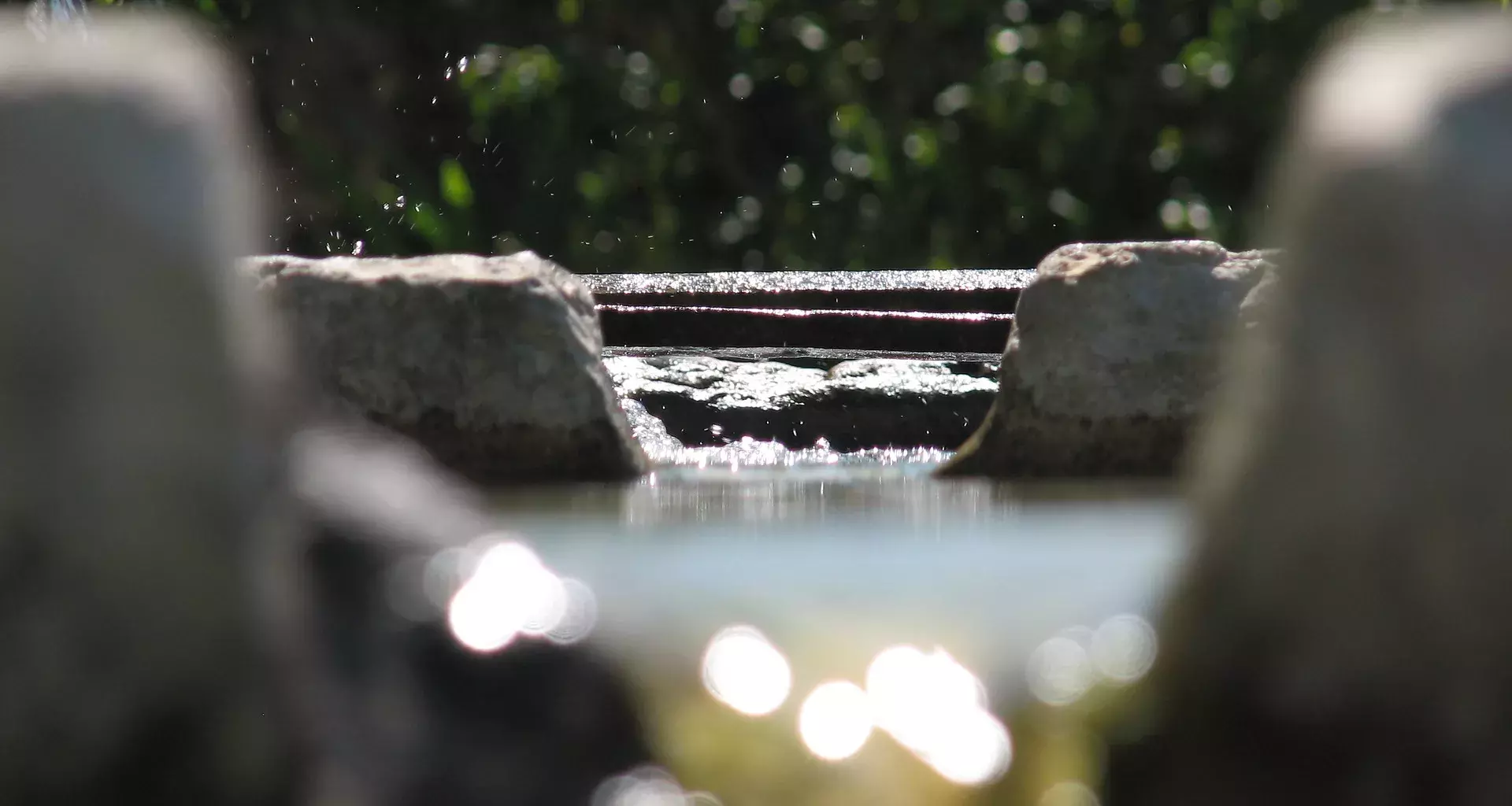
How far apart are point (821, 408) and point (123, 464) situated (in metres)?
2.98

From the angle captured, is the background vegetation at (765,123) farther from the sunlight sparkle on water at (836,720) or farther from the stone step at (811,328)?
the sunlight sparkle on water at (836,720)

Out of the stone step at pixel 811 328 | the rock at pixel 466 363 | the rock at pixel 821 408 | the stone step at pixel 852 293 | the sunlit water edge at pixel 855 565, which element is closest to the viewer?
the sunlit water edge at pixel 855 565

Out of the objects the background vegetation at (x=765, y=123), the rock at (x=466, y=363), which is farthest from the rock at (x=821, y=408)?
the background vegetation at (x=765, y=123)

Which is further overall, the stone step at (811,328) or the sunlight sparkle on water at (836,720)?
the stone step at (811,328)

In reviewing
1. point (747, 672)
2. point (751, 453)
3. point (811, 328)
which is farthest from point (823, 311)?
point (747, 672)

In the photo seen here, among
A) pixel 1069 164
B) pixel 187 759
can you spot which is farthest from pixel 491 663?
pixel 1069 164

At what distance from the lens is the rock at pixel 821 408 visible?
4277 mm

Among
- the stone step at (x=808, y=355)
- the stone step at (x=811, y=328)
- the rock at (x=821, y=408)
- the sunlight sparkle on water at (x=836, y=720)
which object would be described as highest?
the stone step at (x=811, y=328)

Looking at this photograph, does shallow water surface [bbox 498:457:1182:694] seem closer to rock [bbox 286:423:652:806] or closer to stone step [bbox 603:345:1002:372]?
rock [bbox 286:423:652:806]

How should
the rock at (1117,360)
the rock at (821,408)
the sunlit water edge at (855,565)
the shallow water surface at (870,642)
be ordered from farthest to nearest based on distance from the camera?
1. the rock at (821,408)
2. the rock at (1117,360)
3. the sunlit water edge at (855,565)
4. the shallow water surface at (870,642)

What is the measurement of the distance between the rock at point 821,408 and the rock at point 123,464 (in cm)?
288

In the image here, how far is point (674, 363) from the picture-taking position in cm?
446

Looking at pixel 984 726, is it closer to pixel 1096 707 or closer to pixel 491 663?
pixel 1096 707

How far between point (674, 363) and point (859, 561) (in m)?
2.29
